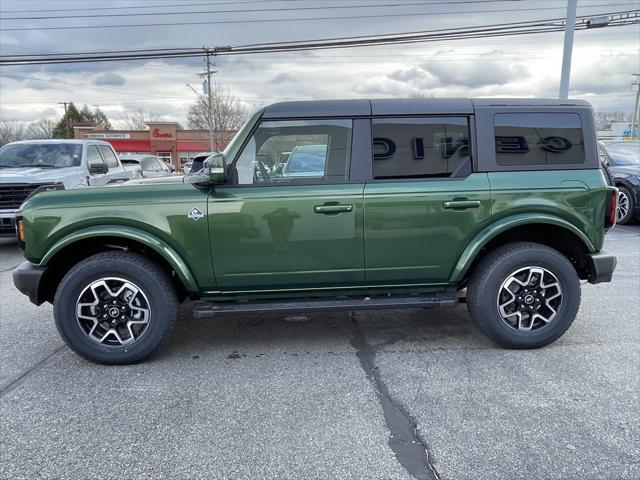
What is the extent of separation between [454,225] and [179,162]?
Result: 193 feet

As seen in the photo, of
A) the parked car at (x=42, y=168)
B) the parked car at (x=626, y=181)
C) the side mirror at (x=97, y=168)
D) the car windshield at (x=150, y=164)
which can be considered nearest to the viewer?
the parked car at (x=42, y=168)

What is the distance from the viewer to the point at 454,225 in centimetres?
369

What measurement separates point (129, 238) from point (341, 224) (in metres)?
1.63

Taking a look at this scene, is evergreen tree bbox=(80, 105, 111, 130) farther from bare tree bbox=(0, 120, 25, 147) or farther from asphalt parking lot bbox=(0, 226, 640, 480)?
asphalt parking lot bbox=(0, 226, 640, 480)

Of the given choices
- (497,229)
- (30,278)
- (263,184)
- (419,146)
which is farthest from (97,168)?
(497,229)

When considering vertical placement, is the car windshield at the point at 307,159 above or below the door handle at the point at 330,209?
above

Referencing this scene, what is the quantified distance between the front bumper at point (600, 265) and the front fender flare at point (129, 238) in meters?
3.33

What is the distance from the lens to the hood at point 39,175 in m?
7.79

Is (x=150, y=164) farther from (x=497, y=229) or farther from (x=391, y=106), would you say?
(x=497, y=229)

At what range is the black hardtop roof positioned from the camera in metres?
3.69

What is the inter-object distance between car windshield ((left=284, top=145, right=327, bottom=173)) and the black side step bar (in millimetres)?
1071

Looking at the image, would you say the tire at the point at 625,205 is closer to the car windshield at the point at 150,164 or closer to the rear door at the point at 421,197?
the rear door at the point at 421,197

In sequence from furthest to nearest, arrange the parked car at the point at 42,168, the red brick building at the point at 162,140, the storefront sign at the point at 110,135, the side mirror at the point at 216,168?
the red brick building at the point at 162,140 < the storefront sign at the point at 110,135 < the parked car at the point at 42,168 < the side mirror at the point at 216,168

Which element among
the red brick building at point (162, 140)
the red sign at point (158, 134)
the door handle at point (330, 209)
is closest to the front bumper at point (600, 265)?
the door handle at point (330, 209)
